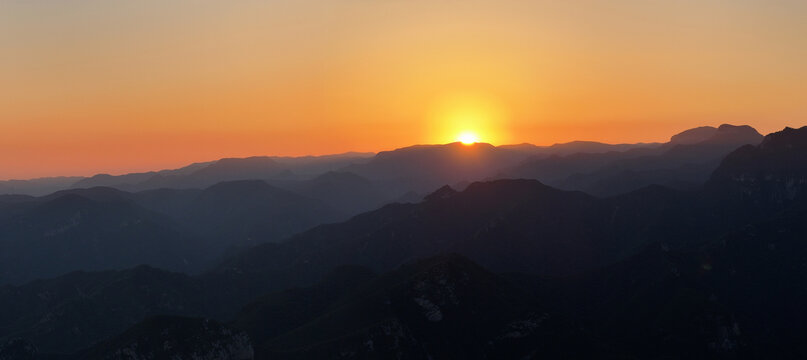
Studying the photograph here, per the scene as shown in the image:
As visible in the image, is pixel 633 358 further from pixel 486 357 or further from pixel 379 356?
pixel 379 356

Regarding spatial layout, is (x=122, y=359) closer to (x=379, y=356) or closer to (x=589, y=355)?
(x=379, y=356)

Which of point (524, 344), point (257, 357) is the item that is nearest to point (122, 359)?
point (257, 357)

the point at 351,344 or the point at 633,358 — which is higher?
the point at 351,344

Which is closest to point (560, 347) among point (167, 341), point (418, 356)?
point (418, 356)

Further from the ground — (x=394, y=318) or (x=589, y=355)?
(x=394, y=318)

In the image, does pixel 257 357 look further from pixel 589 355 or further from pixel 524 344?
pixel 589 355

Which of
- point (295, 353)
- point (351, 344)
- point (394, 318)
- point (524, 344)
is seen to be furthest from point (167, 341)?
point (524, 344)

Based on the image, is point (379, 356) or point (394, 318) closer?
point (379, 356)
